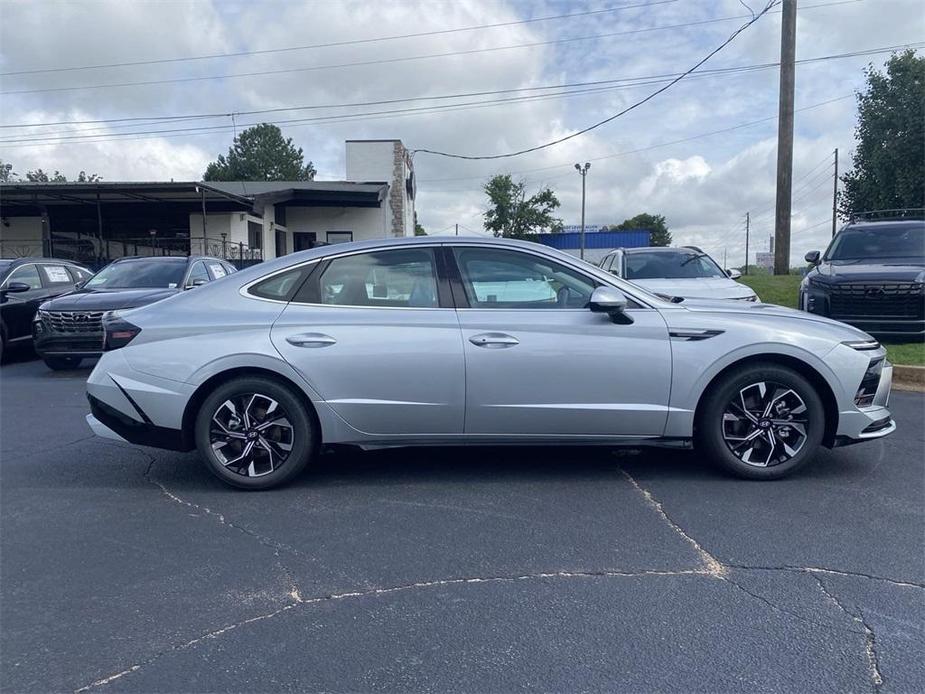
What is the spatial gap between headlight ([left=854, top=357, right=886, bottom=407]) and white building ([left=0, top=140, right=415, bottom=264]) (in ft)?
65.9

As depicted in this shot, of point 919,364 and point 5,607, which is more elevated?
point 919,364

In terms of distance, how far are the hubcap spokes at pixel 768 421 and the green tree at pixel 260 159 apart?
79294 millimetres

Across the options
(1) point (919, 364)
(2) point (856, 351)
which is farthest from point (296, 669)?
(1) point (919, 364)

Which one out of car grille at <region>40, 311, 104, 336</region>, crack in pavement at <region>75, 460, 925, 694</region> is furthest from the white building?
crack in pavement at <region>75, 460, 925, 694</region>

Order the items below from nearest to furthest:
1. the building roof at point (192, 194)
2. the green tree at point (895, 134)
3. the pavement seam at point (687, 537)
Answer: the pavement seam at point (687, 537) → the building roof at point (192, 194) → the green tree at point (895, 134)

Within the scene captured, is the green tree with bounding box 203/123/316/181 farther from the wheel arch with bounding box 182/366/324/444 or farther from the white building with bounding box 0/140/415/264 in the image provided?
the wheel arch with bounding box 182/366/324/444

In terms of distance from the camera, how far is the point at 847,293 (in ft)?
32.6

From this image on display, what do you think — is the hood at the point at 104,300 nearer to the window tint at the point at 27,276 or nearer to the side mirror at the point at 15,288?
the side mirror at the point at 15,288

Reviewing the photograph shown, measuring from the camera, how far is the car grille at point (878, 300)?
31.7 feet

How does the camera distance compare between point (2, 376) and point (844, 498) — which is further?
point (2, 376)

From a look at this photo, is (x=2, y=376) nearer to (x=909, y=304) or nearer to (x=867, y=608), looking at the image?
(x=867, y=608)

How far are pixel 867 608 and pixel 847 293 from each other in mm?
7840

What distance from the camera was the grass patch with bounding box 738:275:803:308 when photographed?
14345mm

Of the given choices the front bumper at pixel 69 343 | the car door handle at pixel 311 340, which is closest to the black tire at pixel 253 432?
the car door handle at pixel 311 340
